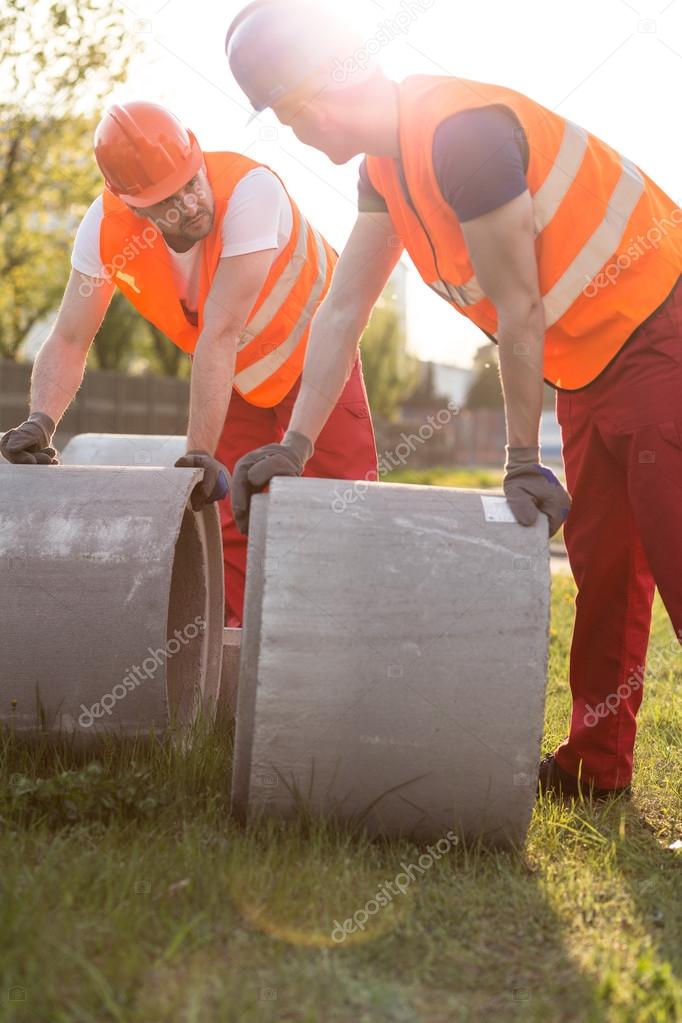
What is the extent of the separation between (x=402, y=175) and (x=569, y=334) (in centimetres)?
63

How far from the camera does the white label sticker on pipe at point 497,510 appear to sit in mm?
2836

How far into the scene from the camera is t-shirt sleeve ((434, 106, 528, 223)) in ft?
8.91

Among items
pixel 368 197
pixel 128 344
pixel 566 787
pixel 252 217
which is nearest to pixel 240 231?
pixel 252 217

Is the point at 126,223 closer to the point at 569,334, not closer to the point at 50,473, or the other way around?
the point at 50,473

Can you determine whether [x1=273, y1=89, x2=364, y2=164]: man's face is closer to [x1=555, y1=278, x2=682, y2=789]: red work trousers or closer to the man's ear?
[x1=555, y1=278, x2=682, y2=789]: red work trousers

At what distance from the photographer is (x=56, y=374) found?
408cm

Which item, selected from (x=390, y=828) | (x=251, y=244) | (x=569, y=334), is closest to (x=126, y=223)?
(x=251, y=244)

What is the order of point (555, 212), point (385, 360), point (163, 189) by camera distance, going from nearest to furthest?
point (555, 212), point (163, 189), point (385, 360)

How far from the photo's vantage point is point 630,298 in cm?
306

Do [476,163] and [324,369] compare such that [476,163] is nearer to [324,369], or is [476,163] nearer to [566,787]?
[324,369]

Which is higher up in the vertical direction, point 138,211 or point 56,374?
point 138,211
